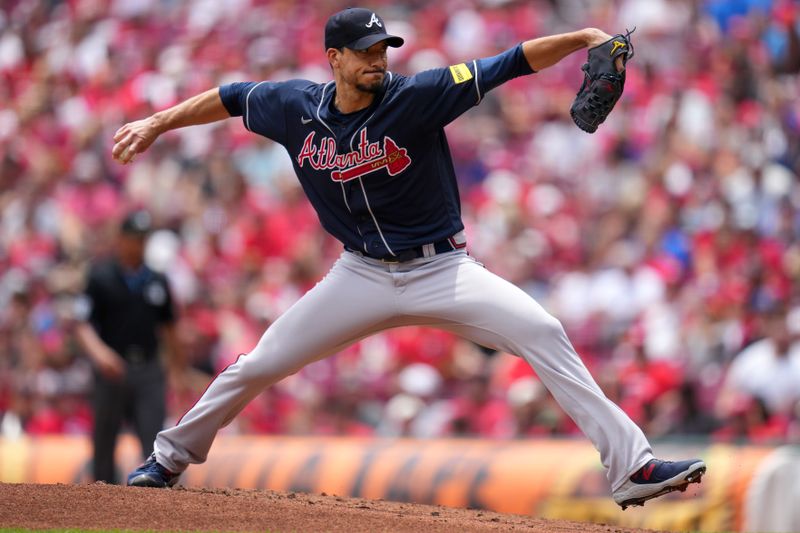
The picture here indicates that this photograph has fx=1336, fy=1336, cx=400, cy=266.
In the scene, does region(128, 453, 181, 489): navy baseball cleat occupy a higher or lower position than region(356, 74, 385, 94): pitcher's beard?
lower

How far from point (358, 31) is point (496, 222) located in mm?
6178

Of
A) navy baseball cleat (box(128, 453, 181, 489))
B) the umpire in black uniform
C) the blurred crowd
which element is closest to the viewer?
navy baseball cleat (box(128, 453, 181, 489))

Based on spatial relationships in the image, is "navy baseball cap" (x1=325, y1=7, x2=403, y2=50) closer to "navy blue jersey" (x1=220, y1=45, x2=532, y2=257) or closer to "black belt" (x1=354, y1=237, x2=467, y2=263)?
"navy blue jersey" (x1=220, y1=45, x2=532, y2=257)

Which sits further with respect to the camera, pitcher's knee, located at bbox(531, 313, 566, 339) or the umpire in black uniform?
the umpire in black uniform

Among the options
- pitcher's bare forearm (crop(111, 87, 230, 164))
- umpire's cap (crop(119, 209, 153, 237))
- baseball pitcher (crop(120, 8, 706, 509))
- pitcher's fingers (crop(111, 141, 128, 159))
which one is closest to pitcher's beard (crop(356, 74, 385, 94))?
baseball pitcher (crop(120, 8, 706, 509))

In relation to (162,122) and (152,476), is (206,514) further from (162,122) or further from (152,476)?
(162,122)

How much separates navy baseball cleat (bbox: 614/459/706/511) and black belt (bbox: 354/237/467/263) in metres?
1.25

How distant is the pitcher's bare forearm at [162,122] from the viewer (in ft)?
19.5

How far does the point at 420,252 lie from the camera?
19.0ft

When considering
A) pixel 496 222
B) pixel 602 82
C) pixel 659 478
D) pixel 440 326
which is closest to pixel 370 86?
pixel 602 82

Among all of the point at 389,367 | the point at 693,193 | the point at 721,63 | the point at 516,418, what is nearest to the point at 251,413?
the point at 389,367

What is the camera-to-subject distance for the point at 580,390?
5.61 meters

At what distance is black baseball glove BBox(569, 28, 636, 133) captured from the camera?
18.0ft

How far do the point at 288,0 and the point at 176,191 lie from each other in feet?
10.9
